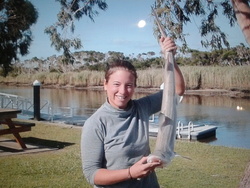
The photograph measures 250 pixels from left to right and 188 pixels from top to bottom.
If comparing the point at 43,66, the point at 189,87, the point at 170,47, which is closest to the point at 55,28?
the point at 170,47

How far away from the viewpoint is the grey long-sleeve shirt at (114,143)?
53.2 inches

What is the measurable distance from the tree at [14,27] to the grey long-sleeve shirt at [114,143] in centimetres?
1229

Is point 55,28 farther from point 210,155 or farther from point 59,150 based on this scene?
point 210,155

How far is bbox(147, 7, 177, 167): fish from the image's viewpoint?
1210mm

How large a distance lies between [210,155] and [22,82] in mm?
43040

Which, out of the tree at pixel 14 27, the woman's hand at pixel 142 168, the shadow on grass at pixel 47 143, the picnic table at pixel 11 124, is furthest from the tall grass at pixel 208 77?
the woman's hand at pixel 142 168

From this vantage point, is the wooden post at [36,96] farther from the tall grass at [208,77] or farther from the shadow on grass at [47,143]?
the tall grass at [208,77]

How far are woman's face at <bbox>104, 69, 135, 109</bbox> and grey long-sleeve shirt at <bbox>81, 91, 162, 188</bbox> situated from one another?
0.12 ft

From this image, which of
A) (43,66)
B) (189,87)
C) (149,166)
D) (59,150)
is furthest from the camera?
(43,66)

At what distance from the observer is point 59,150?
687 cm

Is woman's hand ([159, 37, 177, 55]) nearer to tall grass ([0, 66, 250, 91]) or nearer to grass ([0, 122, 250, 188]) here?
grass ([0, 122, 250, 188])

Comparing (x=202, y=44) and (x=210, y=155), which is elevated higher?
(x=202, y=44)

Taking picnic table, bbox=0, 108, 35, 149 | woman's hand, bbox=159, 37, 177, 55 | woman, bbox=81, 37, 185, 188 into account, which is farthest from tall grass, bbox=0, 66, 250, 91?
woman, bbox=81, 37, 185, 188

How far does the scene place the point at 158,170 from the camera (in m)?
5.28
